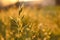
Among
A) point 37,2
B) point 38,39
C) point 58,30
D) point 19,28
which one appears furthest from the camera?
point 37,2

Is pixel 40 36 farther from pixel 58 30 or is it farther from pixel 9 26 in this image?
pixel 58 30

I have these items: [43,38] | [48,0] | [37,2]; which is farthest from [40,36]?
[48,0]

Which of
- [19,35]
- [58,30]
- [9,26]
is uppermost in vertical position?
[19,35]

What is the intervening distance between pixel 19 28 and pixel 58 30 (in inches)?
41.5

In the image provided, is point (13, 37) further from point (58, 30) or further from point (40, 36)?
point (58, 30)

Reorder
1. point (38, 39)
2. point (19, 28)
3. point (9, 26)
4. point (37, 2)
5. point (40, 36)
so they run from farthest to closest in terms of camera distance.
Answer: point (37, 2) < point (9, 26) < point (40, 36) < point (38, 39) < point (19, 28)

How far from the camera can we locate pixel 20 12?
1.26 metres

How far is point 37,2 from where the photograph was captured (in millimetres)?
5961

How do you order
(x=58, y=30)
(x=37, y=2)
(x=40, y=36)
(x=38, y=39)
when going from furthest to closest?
(x=37, y=2) → (x=58, y=30) → (x=40, y=36) → (x=38, y=39)

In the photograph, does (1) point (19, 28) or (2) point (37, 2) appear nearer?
(1) point (19, 28)

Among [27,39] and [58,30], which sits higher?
[27,39]

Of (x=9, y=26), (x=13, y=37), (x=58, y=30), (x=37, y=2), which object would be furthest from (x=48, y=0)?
(x=13, y=37)

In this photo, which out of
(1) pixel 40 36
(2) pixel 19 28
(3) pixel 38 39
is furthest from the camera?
(1) pixel 40 36

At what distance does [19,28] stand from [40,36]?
0.92 feet
